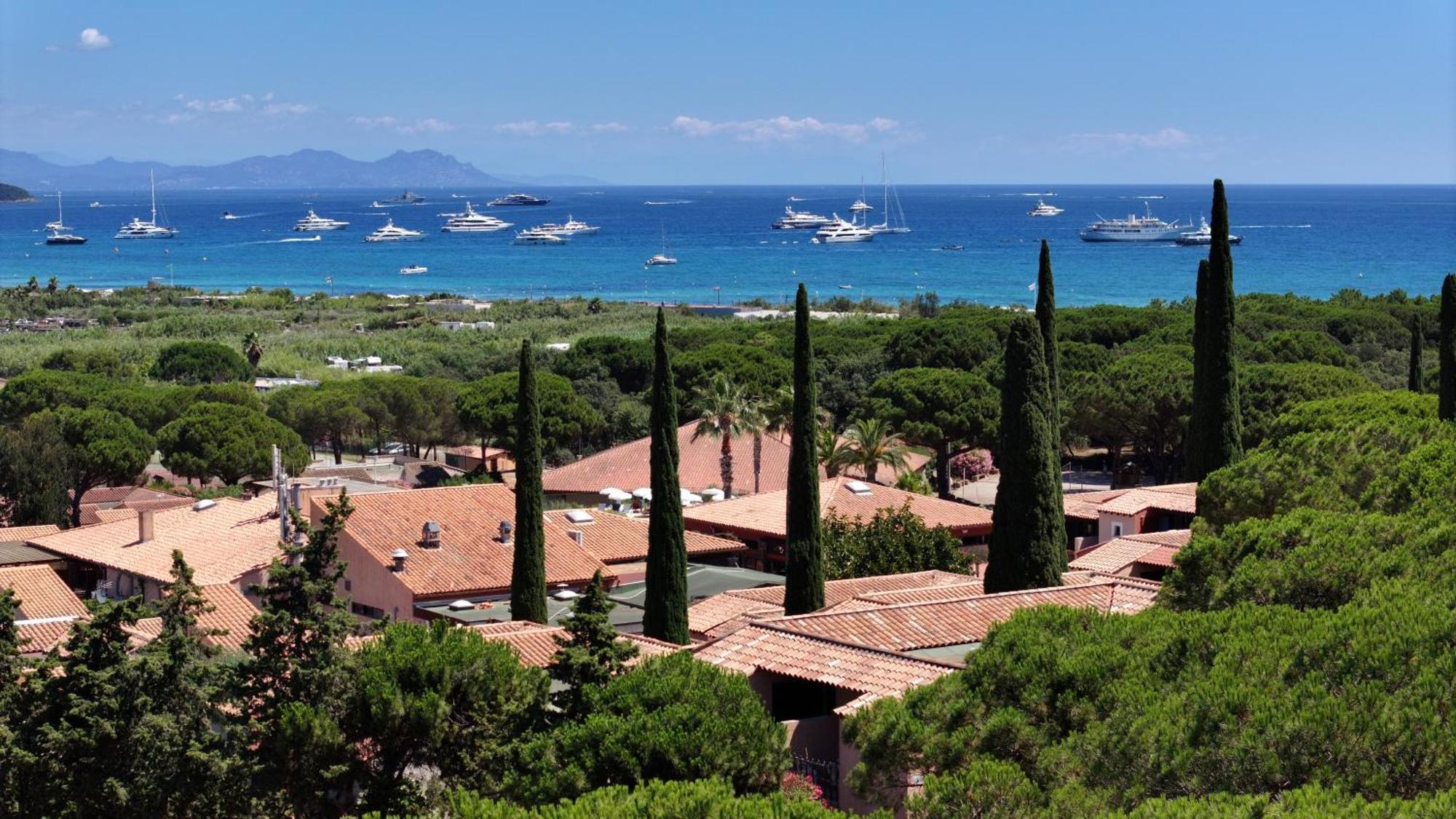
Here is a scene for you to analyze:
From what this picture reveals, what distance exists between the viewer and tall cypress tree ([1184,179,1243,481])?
3198 cm

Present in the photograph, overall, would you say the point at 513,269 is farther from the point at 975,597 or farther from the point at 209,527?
the point at 975,597

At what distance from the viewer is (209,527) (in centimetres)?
3300

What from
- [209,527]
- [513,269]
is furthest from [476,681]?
[513,269]

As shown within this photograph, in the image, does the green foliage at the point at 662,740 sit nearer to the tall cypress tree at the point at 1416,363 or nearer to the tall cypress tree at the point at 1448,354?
the tall cypress tree at the point at 1448,354

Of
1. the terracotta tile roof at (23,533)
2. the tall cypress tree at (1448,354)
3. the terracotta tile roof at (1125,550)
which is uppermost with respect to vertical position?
the tall cypress tree at (1448,354)

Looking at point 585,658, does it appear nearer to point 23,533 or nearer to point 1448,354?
point 1448,354

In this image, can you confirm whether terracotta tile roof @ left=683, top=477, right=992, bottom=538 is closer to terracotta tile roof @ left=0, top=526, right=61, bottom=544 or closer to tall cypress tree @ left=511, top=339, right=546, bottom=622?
tall cypress tree @ left=511, top=339, right=546, bottom=622

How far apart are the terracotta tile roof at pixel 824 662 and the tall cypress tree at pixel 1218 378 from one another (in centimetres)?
1589

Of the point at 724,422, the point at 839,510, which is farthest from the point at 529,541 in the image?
the point at 724,422

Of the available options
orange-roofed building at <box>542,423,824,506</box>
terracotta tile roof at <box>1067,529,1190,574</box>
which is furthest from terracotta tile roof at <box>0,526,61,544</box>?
terracotta tile roof at <box>1067,529,1190,574</box>

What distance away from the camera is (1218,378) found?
3253 cm

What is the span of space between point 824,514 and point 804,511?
9.22m

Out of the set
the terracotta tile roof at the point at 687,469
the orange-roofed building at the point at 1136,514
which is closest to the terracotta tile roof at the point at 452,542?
the orange-roofed building at the point at 1136,514

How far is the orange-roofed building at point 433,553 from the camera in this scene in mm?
27984
